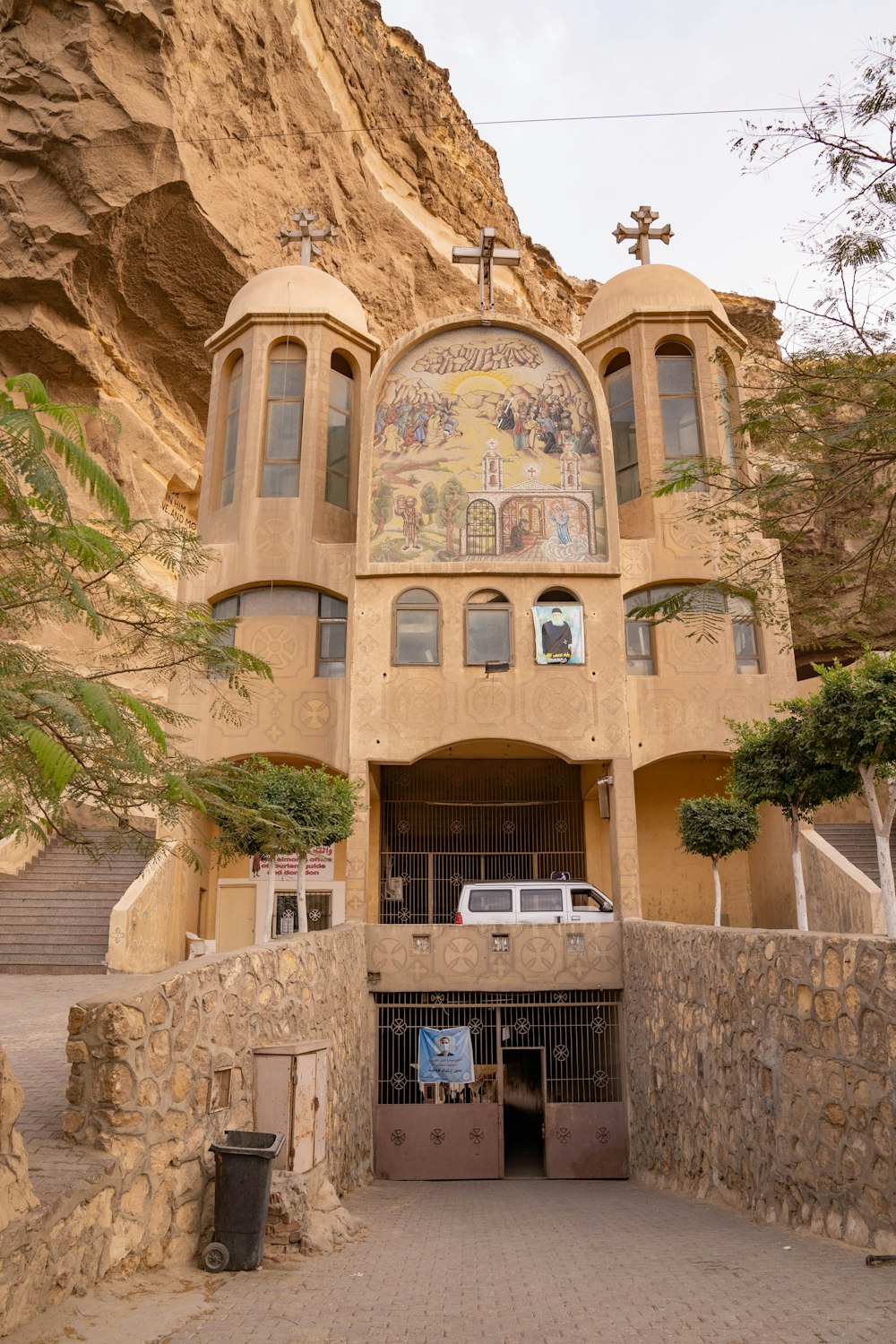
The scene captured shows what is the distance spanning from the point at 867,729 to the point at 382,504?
11.7 m

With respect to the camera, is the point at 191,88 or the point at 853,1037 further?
the point at 191,88

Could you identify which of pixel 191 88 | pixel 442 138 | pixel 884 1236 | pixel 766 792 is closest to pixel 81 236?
pixel 191 88

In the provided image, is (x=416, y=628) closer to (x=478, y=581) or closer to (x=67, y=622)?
(x=478, y=581)

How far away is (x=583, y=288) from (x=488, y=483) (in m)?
28.2

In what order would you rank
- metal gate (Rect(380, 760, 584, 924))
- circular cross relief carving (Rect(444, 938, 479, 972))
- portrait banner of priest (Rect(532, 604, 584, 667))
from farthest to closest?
metal gate (Rect(380, 760, 584, 924))
portrait banner of priest (Rect(532, 604, 584, 667))
circular cross relief carving (Rect(444, 938, 479, 972))

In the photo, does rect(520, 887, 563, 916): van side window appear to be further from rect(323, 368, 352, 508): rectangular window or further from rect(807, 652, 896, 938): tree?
rect(323, 368, 352, 508): rectangular window

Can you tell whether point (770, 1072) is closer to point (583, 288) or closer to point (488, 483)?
point (488, 483)

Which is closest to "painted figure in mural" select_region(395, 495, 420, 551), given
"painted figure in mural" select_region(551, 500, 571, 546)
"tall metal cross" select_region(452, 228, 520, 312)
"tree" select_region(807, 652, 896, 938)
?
"painted figure in mural" select_region(551, 500, 571, 546)

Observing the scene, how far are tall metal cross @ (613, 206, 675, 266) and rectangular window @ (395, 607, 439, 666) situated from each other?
38.0 ft

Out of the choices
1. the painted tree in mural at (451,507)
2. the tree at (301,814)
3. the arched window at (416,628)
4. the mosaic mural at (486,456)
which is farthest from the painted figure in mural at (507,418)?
the tree at (301,814)

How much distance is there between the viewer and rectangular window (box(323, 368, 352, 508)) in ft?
71.2

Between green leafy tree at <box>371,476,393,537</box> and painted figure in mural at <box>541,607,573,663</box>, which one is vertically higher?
green leafy tree at <box>371,476,393,537</box>

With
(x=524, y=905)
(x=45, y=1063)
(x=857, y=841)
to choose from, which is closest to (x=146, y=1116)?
(x=45, y=1063)

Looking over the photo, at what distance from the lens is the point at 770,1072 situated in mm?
9031
